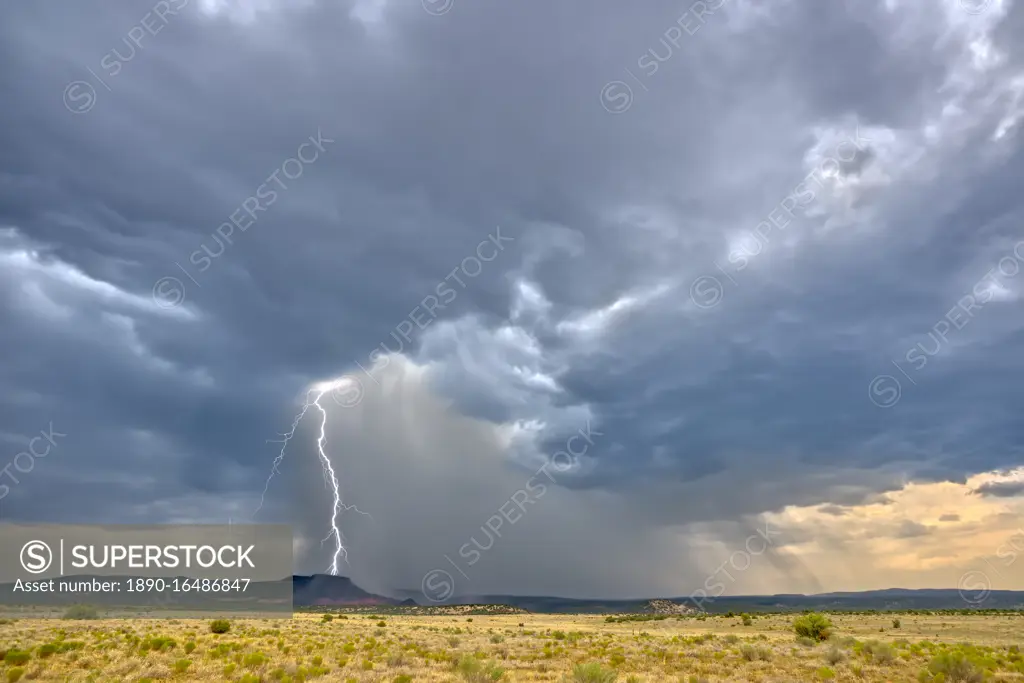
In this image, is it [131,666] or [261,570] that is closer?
[131,666]

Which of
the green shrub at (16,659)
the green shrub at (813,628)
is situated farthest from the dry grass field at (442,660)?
the green shrub at (813,628)

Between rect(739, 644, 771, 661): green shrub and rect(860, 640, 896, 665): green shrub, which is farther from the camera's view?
rect(739, 644, 771, 661): green shrub

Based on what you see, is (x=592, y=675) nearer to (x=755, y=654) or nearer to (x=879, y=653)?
(x=755, y=654)

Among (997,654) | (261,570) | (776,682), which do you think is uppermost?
(261,570)

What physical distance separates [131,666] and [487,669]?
56.2 ft

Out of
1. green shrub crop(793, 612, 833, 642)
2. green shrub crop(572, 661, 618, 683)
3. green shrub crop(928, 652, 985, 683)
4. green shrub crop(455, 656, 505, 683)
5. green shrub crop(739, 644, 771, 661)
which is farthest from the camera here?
green shrub crop(793, 612, 833, 642)

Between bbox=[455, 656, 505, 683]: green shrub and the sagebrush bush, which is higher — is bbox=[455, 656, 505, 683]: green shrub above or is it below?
above

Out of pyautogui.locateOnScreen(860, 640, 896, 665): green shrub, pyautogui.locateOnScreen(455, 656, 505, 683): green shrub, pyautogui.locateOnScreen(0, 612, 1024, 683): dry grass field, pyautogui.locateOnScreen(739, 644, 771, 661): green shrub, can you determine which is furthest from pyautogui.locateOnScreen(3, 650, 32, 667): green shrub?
pyautogui.locateOnScreen(860, 640, 896, 665): green shrub

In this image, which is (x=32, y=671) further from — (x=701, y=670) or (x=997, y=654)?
(x=997, y=654)

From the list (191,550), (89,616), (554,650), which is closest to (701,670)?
(554,650)

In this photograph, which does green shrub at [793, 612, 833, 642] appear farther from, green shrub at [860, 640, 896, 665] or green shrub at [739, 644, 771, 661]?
green shrub at [739, 644, 771, 661]

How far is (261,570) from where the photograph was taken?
49812mm

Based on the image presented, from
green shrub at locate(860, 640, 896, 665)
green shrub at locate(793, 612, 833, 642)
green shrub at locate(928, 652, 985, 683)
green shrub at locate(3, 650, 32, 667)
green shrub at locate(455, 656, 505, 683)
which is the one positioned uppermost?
green shrub at locate(3, 650, 32, 667)

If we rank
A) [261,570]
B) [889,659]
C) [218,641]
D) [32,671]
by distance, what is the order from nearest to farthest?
1. [32,671]
2. [889,659]
3. [218,641]
4. [261,570]
